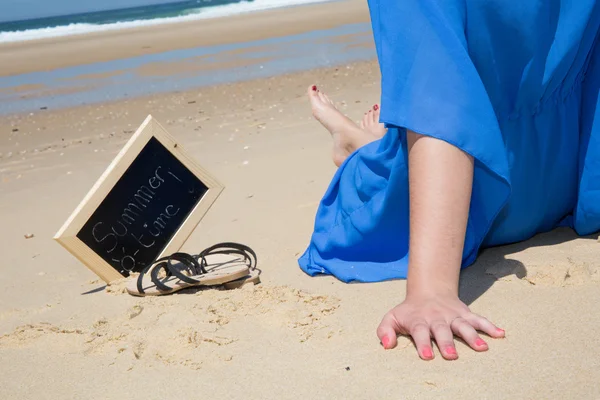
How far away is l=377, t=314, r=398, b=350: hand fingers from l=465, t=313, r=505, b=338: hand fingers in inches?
6.8

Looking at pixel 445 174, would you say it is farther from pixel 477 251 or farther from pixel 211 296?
pixel 211 296

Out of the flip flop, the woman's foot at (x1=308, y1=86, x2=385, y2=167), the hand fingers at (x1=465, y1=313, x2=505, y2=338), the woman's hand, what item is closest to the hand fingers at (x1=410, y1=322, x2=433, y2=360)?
the woman's hand

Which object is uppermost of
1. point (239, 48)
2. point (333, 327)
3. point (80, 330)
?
point (239, 48)

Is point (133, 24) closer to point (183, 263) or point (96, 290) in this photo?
point (96, 290)

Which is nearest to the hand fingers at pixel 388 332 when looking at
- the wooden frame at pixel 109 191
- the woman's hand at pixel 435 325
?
the woman's hand at pixel 435 325

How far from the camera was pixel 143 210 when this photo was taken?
279 cm

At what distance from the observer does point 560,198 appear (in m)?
2.51

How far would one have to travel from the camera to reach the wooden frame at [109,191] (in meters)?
2.63

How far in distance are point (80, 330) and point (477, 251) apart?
46.2 inches

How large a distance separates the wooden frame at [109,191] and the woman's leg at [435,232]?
114 cm

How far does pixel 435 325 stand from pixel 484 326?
0.39 ft

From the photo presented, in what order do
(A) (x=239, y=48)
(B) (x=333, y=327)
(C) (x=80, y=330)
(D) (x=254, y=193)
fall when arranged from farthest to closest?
1. (A) (x=239, y=48)
2. (D) (x=254, y=193)
3. (C) (x=80, y=330)
4. (B) (x=333, y=327)

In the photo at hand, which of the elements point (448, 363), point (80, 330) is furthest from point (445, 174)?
point (80, 330)

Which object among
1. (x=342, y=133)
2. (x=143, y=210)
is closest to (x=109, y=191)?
(x=143, y=210)
